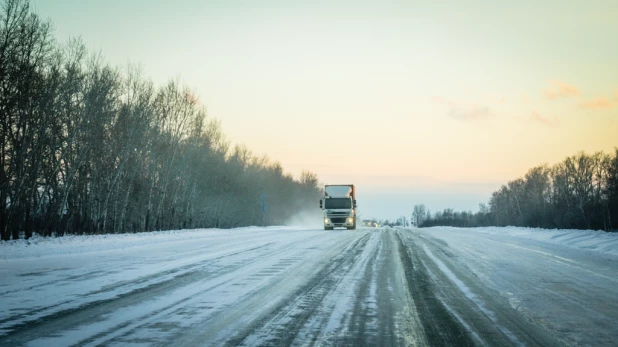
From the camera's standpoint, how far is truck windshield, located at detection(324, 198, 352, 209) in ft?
114

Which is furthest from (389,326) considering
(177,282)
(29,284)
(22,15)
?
(22,15)

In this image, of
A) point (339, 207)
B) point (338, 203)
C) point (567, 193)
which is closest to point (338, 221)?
point (339, 207)

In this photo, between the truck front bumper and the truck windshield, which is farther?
the truck windshield

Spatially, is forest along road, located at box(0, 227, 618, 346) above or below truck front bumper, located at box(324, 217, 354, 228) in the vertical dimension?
below

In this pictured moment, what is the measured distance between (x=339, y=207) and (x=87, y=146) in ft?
63.6

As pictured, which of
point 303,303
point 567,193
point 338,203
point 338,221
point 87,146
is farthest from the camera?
point 567,193

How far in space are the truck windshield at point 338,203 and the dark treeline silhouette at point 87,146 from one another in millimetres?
11935

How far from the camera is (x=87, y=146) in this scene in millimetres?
23547

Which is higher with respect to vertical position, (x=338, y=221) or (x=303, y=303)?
(x=338, y=221)

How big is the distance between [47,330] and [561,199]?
336ft

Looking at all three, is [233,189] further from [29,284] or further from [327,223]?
[29,284]

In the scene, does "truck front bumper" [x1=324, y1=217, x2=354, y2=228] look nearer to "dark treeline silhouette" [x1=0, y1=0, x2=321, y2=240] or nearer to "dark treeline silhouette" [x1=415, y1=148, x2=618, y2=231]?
"dark treeline silhouette" [x1=0, y1=0, x2=321, y2=240]

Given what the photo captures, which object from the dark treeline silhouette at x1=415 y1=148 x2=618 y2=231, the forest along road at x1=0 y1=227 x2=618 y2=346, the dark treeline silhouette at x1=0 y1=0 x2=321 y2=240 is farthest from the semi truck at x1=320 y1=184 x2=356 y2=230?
the dark treeline silhouette at x1=415 y1=148 x2=618 y2=231

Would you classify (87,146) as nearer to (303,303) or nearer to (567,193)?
(303,303)
